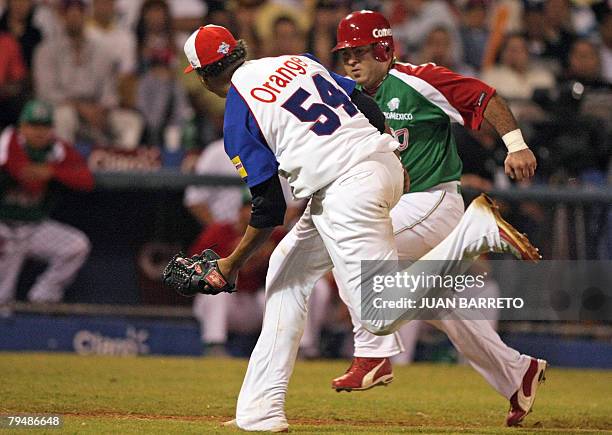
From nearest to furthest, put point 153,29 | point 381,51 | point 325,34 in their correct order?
point 381,51
point 325,34
point 153,29

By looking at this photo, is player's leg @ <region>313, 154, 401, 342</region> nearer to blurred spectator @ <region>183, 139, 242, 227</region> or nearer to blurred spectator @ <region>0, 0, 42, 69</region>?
blurred spectator @ <region>183, 139, 242, 227</region>

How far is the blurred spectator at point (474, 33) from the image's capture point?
1169 centimetres

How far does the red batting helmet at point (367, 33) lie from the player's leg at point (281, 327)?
1.21 m

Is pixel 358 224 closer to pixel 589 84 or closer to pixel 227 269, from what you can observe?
pixel 227 269

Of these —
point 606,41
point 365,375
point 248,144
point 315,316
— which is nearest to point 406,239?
point 365,375

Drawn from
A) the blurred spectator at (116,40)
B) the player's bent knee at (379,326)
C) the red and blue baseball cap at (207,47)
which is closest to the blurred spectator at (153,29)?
the blurred spectator at (116,40)

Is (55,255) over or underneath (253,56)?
underneath

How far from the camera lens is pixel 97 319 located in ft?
31.0

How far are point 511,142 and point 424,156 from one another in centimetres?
76

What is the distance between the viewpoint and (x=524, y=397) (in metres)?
5.79

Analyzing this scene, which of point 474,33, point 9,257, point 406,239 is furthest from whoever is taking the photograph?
point 474,33

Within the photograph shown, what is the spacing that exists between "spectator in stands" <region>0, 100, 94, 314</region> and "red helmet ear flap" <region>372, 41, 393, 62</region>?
12.8 ft

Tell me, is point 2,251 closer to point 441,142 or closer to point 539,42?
point 441,142

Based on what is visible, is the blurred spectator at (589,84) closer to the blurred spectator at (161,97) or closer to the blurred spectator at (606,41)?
the blurred spectator at (606,41)
